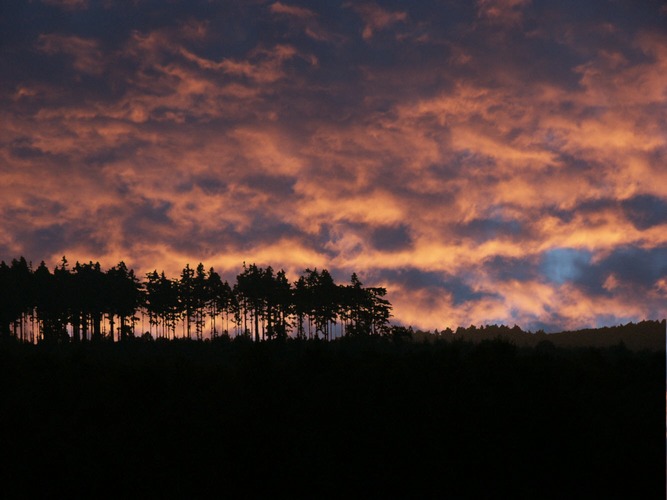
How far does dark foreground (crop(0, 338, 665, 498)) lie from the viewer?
79.3 feet

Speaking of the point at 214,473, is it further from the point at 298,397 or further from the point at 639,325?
the point at 639,325

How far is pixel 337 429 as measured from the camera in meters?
27.4

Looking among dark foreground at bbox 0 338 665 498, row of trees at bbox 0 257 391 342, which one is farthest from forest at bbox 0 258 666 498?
row of trees at bbox 0 257 391 342

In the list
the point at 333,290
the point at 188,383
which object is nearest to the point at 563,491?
the point at 188,383

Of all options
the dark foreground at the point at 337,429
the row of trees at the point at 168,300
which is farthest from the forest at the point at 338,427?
the row of trees at the point at 168,300

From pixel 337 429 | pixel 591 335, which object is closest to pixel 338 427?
pixel 337 429

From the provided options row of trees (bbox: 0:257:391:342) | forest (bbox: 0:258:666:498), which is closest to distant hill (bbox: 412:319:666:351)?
row of trees (bbox: 0:257:391:342)

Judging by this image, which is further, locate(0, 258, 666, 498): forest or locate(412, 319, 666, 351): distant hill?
locate(412, 319, 666, 351): distant hill

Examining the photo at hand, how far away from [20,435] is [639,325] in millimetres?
180349

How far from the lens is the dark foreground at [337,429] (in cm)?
2416

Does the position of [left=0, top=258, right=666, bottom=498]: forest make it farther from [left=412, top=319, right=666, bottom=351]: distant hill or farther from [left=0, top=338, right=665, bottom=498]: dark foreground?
[left=412, top=319, right=666, bottom=351]: distant hill

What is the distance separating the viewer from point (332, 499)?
76.1 feet

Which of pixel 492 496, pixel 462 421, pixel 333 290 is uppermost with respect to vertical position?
pixel 333 290

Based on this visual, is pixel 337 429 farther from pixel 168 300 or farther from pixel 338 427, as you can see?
pixel 168 300
